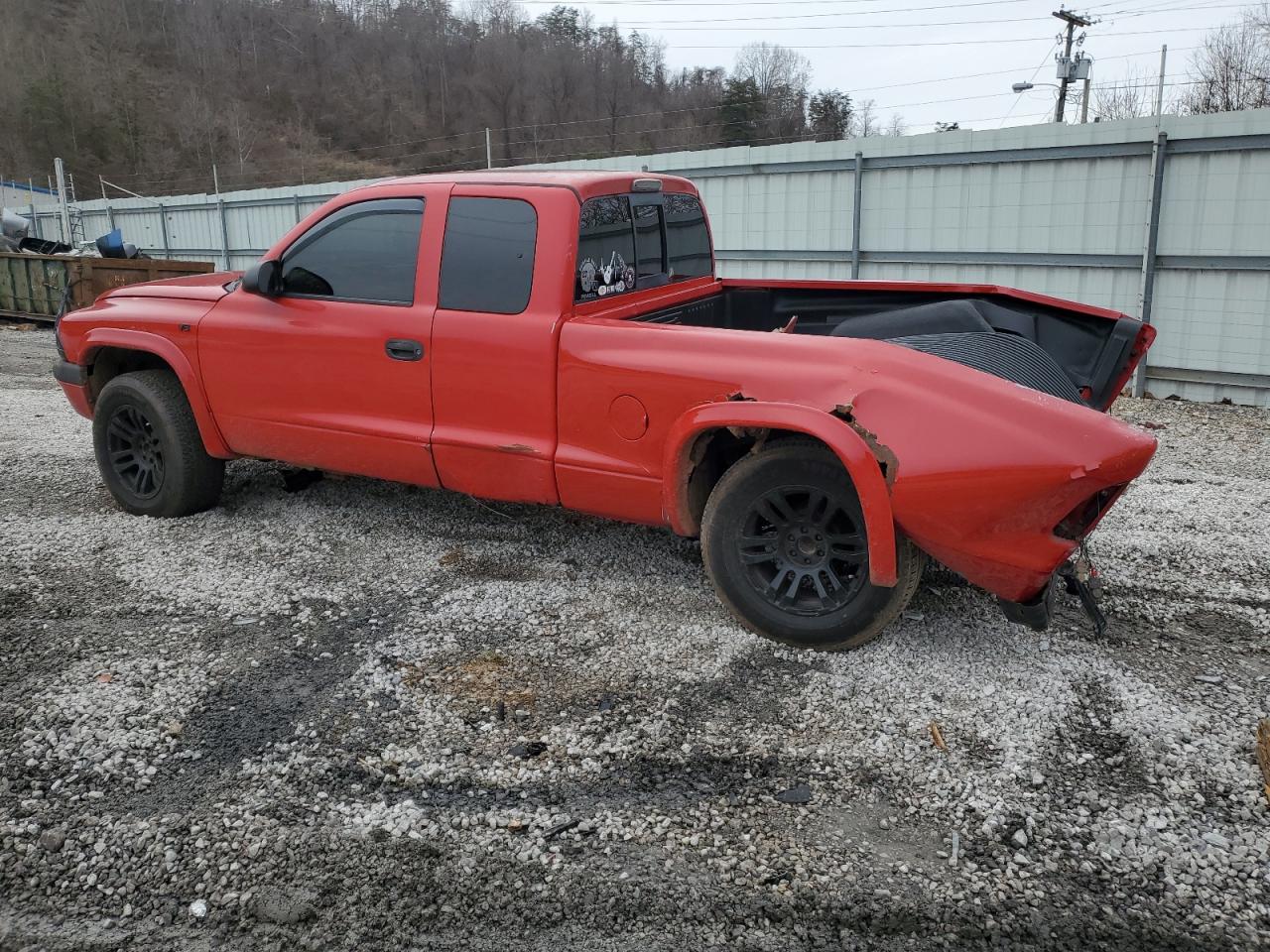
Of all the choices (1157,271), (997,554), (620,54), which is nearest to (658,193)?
(997,554)

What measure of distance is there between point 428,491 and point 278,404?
128cm

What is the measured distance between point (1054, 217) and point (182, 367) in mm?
8780

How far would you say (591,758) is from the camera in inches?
123

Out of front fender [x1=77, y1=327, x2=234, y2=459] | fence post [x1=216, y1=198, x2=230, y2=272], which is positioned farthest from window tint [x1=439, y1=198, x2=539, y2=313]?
fence post [x1=216, y1=198, x2=230, y2=272]

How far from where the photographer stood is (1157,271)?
31.3ft

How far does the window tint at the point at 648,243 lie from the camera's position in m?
4.74

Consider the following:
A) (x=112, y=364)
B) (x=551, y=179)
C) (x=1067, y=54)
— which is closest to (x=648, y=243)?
(x=551, y=179)

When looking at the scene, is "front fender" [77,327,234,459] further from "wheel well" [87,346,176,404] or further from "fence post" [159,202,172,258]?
"fence post" [159,202,172,258]

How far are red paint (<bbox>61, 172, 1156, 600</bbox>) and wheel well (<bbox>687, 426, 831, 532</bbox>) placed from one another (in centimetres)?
6

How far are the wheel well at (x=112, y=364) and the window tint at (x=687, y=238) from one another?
3043mm

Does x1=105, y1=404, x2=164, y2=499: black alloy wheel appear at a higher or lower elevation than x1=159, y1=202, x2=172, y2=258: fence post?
lower

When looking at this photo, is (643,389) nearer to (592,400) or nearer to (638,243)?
(592,400)

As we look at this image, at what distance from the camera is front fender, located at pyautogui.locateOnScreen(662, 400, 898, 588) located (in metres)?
3.33

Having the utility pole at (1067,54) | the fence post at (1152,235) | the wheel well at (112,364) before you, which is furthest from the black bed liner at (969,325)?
the utility pole at (1067,54)
